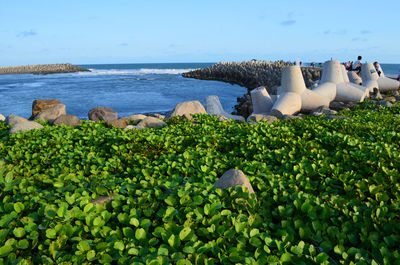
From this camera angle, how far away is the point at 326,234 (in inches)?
88.1

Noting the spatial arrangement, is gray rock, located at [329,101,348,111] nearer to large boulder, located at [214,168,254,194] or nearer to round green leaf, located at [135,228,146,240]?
large boulder, located at [214,168,254,194]

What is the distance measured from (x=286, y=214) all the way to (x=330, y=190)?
78cm

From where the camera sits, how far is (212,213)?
2.29 meters

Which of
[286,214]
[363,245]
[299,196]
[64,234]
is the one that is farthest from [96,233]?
[363,245]

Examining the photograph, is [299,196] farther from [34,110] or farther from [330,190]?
[34,110]

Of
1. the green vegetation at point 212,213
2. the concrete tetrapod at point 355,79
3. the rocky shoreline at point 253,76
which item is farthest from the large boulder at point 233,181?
the concrete tetrapod at point 355,79

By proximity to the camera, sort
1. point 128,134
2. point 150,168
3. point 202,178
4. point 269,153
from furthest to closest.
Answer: point 128,134, point 269,153, point 150,168, point 202,178

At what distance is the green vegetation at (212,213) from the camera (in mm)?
1932

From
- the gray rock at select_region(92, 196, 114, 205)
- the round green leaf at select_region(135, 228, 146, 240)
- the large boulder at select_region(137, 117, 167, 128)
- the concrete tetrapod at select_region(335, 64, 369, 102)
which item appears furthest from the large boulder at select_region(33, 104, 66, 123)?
the concrete tetrapod at select_region(335, 64, 369, 102)

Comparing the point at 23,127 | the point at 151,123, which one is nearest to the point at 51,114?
the point at 23,127

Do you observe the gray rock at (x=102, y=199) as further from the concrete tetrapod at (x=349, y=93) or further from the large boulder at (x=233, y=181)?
the concrete tetrapod at (x=349, y=93)

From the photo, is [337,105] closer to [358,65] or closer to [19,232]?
[358,65]

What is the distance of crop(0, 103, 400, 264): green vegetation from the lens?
6.34 ft

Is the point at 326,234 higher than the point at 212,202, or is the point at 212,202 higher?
the point at 212,202
